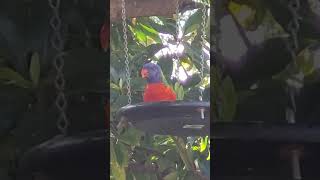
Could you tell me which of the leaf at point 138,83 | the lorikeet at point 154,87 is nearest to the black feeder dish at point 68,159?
the lorikeet at point 154,87

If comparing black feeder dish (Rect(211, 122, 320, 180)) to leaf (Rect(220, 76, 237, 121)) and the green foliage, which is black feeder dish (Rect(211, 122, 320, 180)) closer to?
leaf (Rect(220, 76, 237, 121))

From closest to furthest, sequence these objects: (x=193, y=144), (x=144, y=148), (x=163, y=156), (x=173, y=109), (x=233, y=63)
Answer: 1. (x=233, y=63)
2. (x=173, y=109)
3. (x=193, y=144)
4. (x=144, y=148)
5. (x=163, y=156)

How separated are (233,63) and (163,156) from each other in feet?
4.81

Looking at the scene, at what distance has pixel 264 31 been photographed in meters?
0.59

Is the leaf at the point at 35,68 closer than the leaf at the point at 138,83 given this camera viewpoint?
Yes

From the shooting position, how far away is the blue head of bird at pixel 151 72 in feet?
5.32

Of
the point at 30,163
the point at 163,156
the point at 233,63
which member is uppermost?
the point at 233,63

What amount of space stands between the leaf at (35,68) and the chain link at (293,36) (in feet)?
1.07

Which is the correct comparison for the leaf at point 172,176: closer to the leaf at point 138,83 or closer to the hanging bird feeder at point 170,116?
the leaf at point 138,83

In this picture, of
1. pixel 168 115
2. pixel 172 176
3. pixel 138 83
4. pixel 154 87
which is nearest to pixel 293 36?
pixel 168 115

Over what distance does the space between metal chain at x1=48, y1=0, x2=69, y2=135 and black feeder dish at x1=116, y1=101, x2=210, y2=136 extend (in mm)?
231

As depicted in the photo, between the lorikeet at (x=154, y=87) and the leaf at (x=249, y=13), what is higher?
the leaf at (x=249, y=13)

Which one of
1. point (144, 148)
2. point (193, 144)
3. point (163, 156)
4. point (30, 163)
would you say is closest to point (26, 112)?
point (30, 163)

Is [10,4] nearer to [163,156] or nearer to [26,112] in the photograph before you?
[26,112]
